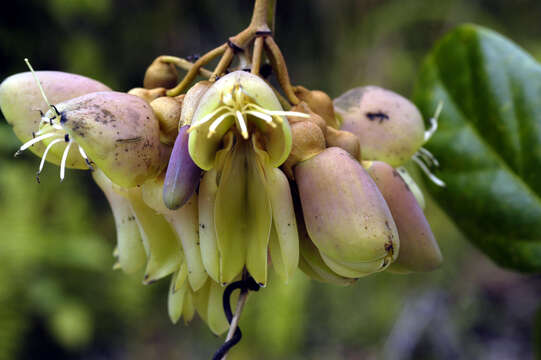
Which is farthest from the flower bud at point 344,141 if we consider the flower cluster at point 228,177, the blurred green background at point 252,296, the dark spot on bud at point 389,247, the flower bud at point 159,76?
the blurred green background at point 252,296

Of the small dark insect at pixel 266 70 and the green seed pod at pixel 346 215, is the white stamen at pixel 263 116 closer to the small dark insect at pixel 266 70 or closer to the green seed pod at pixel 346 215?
the green seed pod at pixel 346 215

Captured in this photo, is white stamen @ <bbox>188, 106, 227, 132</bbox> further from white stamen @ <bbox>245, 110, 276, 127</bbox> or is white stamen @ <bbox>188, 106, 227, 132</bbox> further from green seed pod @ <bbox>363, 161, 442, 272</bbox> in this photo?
green seed pod @ <bbox>363, 161, 442, 272</bbox>

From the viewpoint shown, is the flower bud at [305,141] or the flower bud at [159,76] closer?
the flower bud at [305,141]

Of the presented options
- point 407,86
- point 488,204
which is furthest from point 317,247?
point 407,86

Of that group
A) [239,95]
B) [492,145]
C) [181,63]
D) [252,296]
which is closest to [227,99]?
[239,95]

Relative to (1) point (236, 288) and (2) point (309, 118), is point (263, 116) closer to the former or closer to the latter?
(2) point (309, 118)
